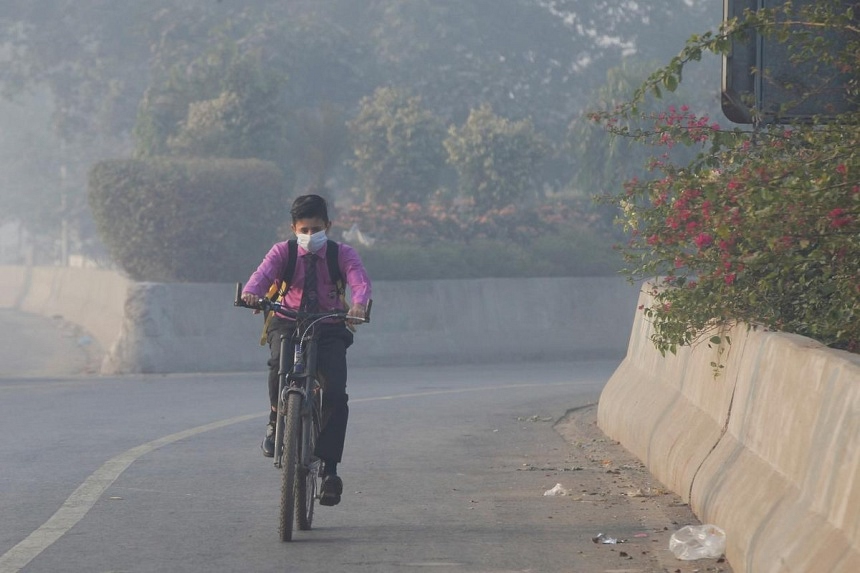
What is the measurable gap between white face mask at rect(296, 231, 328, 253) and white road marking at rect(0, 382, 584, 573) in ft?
6.43

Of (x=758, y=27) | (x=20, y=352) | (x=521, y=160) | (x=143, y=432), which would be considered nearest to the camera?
(x=758, y=27)

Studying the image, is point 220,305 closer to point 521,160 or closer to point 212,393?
point 212,393

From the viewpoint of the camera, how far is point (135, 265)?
26.3 m

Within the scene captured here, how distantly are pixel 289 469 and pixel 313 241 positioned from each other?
1.38m

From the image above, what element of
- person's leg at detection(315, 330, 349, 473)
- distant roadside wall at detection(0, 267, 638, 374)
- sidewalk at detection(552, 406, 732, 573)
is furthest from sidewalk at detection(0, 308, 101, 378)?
person's leg at detection(315, 330, 349, 473)

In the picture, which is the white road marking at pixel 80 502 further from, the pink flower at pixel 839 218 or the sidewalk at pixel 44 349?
the sidewalk at pixel 44 349

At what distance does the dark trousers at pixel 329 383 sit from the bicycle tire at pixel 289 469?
45cm

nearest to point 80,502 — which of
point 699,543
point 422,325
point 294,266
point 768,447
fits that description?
point 294,266

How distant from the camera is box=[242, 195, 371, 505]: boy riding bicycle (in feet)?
27.6

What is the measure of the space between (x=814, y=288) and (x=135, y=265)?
18.7 m

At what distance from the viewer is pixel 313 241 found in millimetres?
8531

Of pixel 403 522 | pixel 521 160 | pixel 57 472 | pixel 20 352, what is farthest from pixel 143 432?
pixel 521 160

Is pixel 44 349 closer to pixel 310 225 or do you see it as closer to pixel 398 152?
pixel 398 152

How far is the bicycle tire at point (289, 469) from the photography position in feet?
25.5
